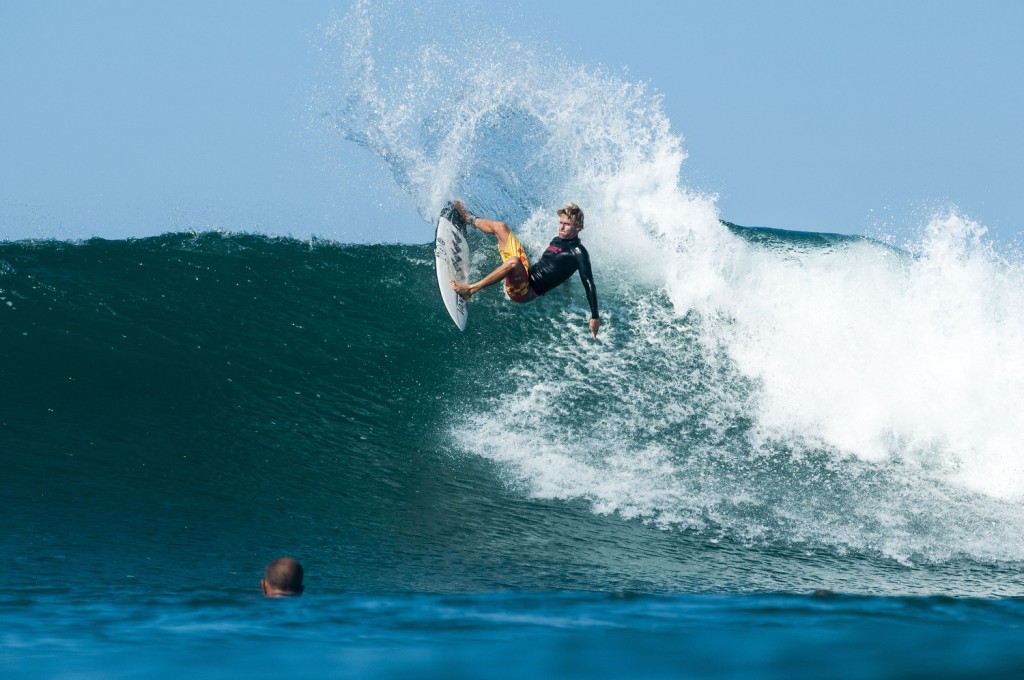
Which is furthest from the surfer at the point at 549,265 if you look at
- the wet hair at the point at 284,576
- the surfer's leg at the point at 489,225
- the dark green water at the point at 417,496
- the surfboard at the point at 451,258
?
the wet hair at the point at 284,576

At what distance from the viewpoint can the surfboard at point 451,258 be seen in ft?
28.2

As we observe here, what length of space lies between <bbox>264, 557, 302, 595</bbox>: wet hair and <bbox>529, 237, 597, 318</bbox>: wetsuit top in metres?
4.53

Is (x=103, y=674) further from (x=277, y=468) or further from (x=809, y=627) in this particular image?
(x=277, y=468)

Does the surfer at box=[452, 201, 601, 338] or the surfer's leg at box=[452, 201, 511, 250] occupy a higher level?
the surfer's leg at box=[452, 201, 511, 250]

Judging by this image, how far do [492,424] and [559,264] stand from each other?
1.51 m

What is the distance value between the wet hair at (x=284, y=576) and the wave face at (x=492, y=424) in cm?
89

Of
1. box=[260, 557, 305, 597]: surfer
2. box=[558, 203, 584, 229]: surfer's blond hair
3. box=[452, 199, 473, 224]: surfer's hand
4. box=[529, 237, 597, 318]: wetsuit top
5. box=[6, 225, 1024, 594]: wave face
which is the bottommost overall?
box=[260, 557, 305, 597]: surfer

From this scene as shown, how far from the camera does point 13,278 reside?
30.1 ft

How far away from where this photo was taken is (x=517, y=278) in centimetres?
811

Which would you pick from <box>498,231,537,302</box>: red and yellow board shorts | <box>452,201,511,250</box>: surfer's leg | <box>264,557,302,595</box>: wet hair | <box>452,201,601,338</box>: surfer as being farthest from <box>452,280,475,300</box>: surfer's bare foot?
<box>264,557,302,595</box>: wet hair

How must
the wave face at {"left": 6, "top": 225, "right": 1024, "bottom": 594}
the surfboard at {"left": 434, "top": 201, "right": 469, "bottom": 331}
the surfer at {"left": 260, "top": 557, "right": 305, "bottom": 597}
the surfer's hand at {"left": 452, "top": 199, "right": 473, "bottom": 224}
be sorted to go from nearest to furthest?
the surfer at {"left": 260, "top": 557, "right": 305, "bottom": 597} < the wave face at {"left": 6, "top": 225, "right": 1024, "bottom": 594} < the surfboard at {"left": 434, "top": 201, "right": 469, "bottom": 331} < the surfer's hand at {"left": 452, "top": 199, "right": 473, "bottom": 224}

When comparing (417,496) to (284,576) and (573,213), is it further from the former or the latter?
(573,213)

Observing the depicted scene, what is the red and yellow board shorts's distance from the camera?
26.6 ft

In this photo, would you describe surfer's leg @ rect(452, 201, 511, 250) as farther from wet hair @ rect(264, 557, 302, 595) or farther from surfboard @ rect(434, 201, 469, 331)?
wet hair @ rect(264, 557, 302, 595)
